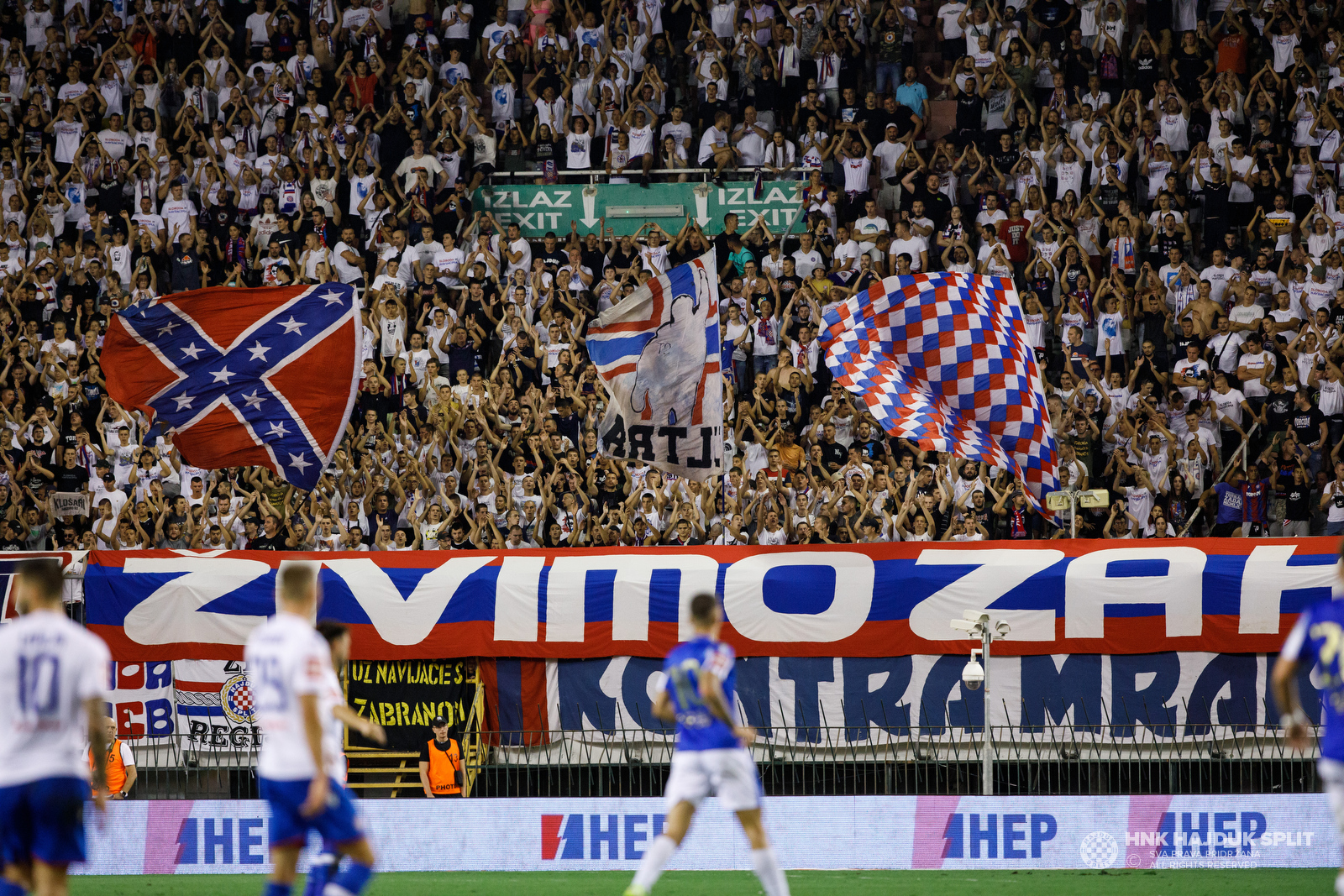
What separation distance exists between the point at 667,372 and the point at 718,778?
261 inches

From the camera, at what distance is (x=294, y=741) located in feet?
25.6

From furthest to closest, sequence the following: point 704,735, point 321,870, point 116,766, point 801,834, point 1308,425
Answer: point 1308,425 < point 116,766 < point 801,834 < point 704,735 < point 321,870

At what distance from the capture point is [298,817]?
780 cm

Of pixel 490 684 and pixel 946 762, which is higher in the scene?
pixel 490 684

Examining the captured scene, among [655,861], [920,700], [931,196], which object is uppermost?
[931,196]

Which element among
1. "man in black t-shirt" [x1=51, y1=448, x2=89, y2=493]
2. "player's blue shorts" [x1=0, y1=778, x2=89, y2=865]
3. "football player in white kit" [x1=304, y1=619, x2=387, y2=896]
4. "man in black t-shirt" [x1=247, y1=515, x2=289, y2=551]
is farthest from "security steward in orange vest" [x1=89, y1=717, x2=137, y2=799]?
"player's blue shorts" [x1=0, y1=778, x2=89, y2=865]

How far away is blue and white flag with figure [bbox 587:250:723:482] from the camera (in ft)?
50.4

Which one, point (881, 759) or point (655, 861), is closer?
point (655, 861)

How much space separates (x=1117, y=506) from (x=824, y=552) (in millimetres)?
3931

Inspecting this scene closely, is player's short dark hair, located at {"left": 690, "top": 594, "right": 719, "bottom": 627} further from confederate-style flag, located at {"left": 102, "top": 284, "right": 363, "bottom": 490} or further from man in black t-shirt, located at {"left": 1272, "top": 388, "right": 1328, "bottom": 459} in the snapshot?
man in black t-shirt, located at {"left": 1272, "top": 388, "right": 1328, "bottom": 459}

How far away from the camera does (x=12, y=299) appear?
23047 millimetres

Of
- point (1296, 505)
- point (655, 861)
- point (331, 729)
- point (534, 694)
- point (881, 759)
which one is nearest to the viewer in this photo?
point (331, 729)

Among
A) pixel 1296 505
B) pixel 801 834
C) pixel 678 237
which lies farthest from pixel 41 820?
pixel 678 237

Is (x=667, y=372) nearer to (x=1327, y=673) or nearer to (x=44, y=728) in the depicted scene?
(x=1327, y=673)
